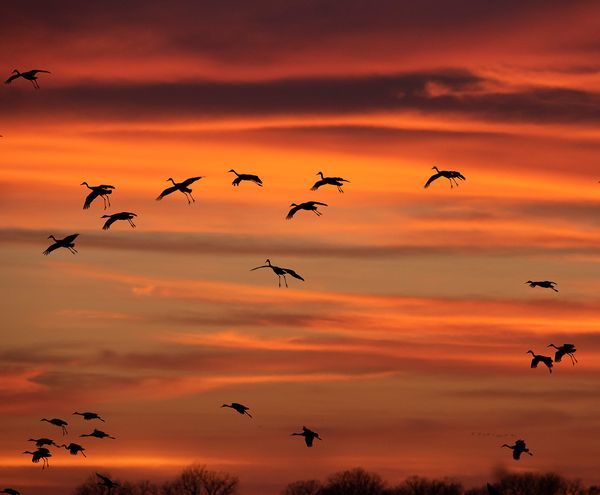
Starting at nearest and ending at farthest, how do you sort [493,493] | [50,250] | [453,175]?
[50,250] → [453,175] → [493,493]

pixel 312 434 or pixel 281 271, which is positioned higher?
pixel 281 271

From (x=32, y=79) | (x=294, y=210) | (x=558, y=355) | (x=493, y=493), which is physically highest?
(x=32, y=79)

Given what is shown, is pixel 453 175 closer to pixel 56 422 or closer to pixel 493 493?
pixel 493 493

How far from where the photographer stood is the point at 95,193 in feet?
276

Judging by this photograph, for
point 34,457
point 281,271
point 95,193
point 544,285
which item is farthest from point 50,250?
point 544,285

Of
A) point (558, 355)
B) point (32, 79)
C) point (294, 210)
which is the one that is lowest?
point (558, 355)

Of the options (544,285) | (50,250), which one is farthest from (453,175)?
(50,250)

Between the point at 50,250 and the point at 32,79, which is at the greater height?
the point at 32,79

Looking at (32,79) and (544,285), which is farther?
(544,285)

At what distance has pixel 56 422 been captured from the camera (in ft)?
303

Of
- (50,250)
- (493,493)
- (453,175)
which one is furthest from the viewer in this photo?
(493,493)

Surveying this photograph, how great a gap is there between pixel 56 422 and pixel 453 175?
25.3 metres

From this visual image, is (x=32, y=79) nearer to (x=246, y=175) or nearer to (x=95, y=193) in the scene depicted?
(x=95, y=193)

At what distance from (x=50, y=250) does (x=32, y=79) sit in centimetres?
833
